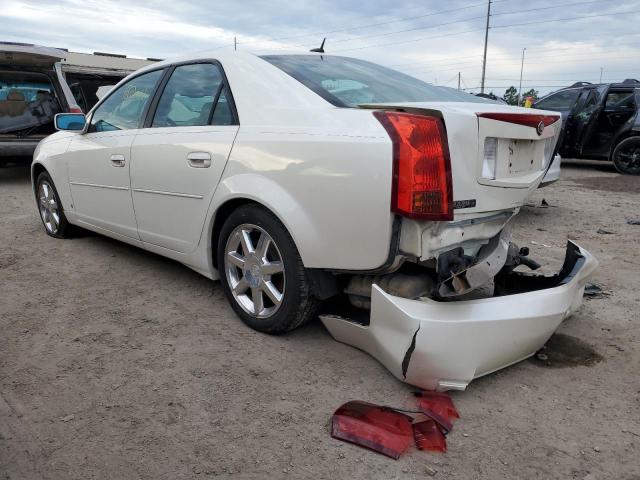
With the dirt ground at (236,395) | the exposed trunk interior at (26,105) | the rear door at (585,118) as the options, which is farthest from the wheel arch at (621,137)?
the exposed trunk interior at (26,105)

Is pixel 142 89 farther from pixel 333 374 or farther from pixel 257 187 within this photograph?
pixel 333 374

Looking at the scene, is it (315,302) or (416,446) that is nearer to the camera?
(416,446)

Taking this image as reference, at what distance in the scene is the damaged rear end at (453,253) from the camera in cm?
219

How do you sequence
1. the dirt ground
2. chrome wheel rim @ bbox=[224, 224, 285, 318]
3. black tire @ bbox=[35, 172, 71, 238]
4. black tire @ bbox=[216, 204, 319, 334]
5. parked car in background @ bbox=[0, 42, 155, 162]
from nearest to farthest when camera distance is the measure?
the dirt ground < black tire @ bbox=[216, 204, 319, 334] < chrome wheel rim @ bbox=[224, 224, 285, 318] < black tire @ bbox=[35, 172, 71, 238] < parked car in background @ bbox=[0, 42, 155, 162]

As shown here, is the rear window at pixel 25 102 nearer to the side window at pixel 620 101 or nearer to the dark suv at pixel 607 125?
the dark suv at pixel 607 125

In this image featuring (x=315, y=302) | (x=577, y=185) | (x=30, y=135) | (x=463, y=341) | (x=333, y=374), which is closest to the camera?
(x=463, y=341)

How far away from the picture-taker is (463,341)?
222cm

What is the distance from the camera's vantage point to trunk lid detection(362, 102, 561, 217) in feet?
7.34

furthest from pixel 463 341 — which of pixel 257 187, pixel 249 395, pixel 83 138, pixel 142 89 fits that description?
pixel 83 138

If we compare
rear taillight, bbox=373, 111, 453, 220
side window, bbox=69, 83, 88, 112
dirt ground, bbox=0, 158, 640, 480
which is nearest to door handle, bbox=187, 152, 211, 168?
dirt ground, bbox=0, 158, 640, 480

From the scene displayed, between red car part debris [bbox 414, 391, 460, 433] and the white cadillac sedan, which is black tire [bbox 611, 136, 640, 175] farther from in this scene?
red car part debris [bbox 414, 391, 460, 433]

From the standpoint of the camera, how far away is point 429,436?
2.09m

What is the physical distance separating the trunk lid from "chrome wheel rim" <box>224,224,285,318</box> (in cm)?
96

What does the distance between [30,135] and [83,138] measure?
4655 millimetres
